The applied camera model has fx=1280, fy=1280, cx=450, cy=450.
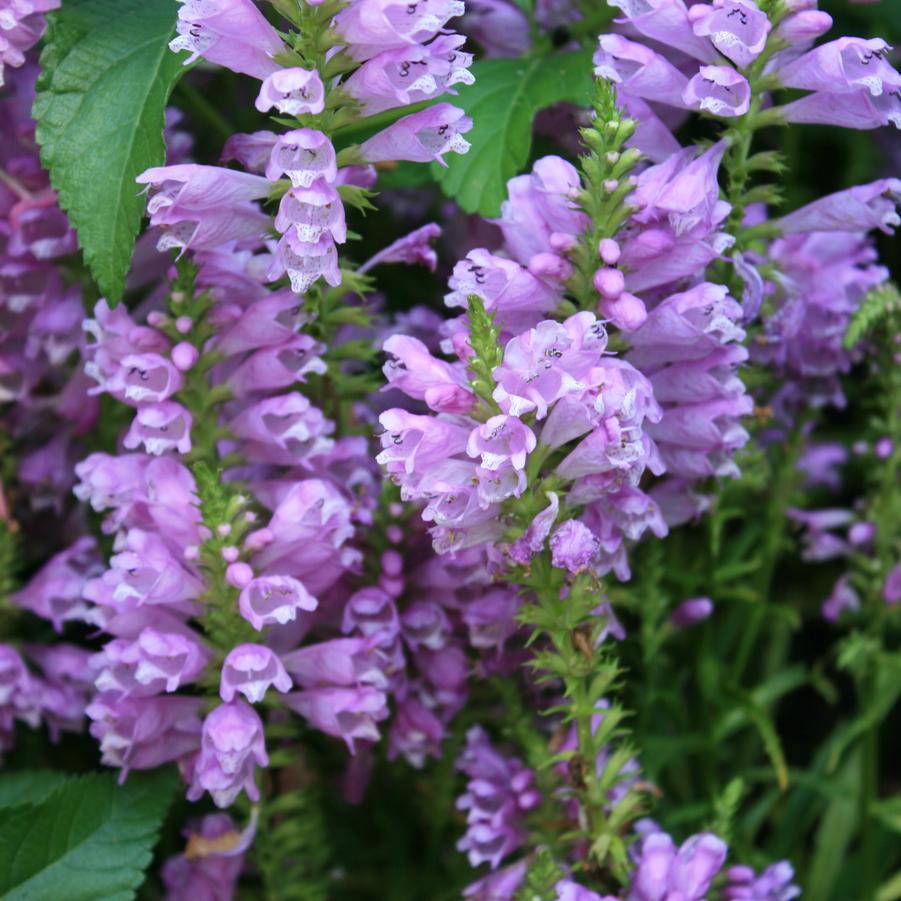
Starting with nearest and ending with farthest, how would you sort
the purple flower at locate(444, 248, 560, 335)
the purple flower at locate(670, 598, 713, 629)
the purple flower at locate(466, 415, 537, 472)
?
1. the purple flower at locate(466, 415, 537, 472)
2. the purple flower at locate(444, 248, 560, 335)
3. the purple flower at locate(670, 598, 713, 629)

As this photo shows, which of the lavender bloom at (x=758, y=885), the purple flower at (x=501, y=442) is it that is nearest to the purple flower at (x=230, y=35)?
the purple flower at (x=501, y=442)

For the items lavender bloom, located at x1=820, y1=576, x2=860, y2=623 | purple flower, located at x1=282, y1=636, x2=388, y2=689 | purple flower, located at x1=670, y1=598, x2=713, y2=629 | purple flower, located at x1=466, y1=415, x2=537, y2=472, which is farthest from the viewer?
lavender bloom, located at x1=820, y1=576, x2=860, y2=623

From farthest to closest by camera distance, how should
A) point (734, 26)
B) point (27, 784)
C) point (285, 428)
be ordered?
point (27, 784)
point (285, 428)
point (734, 26)

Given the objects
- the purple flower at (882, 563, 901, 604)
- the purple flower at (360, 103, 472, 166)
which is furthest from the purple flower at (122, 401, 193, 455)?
the purple flower at (882, 563, 901, 604)

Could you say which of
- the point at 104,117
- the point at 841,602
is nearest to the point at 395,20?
the point at 104,117

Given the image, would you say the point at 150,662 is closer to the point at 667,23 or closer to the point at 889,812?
the point at 667,23

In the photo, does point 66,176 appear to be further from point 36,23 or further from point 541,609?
point 541,609

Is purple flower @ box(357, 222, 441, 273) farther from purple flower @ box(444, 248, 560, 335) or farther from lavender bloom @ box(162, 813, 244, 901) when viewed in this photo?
lavender bloom @ box(162, 813, 244, 901)
